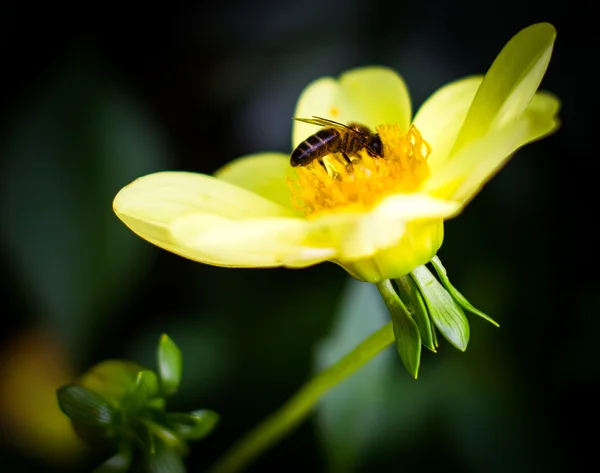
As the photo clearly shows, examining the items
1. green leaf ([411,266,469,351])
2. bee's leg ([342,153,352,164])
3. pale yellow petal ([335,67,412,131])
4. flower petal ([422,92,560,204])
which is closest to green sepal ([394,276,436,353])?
green leaf ([411,266,469,351])

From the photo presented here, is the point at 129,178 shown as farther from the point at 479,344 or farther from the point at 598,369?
the point at 598,369

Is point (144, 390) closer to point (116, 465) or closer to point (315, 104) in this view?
point (116, 465)

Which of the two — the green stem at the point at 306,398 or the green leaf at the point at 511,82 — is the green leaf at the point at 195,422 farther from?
the green leaf at the point at 511,82

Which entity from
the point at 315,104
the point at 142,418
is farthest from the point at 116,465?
the point at 315,104

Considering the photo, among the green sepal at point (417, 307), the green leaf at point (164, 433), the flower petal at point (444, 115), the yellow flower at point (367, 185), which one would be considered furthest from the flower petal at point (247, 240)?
the flower petal at point (444, 115)

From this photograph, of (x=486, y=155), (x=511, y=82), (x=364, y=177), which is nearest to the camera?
(x=486, y=155)

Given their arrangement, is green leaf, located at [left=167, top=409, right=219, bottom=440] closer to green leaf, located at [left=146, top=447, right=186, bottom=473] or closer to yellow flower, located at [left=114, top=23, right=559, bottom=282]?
green leaf, located at [left=146, top=447, right=186, bottom=473]

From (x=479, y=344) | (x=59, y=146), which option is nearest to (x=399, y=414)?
(x=479, y=344)
